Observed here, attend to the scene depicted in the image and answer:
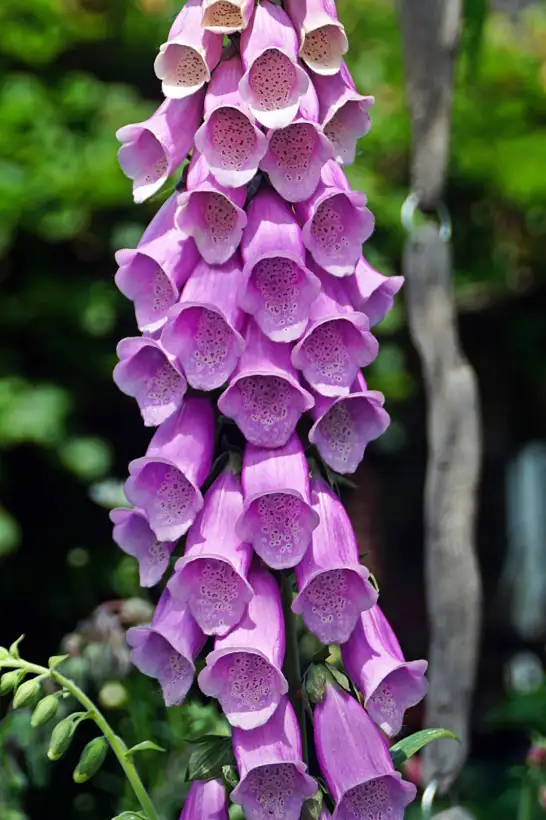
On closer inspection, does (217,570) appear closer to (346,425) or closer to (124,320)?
(346,425)

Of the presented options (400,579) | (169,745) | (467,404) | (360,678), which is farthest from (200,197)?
(400,579)

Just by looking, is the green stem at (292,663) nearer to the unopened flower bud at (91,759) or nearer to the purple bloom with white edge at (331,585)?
the purple bloom with white edge at (331,585)

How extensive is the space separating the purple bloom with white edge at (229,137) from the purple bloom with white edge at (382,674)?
0.42 metres

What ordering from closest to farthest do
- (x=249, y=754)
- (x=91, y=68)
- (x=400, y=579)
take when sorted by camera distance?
1. (x=249, y=754)
2. (x=91, y=68)
3. (x=400, y=579)

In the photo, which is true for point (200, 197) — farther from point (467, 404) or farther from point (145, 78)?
point (145, 78)

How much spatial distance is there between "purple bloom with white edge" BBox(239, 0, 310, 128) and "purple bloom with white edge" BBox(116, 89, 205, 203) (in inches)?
3.1

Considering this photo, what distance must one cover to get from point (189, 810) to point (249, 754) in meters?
0.10

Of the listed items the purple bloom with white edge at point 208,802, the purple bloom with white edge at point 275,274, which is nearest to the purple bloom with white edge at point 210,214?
the purple bloom with white edge at point 275,274

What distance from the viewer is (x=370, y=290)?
990mm

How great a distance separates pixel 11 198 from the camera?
2.40 meters

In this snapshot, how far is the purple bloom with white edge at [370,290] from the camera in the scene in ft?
3.25

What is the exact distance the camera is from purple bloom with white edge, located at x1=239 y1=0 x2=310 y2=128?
91cm

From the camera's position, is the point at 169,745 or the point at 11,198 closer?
the point at 169,745

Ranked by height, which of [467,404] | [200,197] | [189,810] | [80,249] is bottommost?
[189,810]
